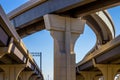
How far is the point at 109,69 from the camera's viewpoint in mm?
38688

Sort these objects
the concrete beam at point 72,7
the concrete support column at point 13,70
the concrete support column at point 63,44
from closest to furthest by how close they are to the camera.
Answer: the concrete beam at point 72,7 → the concrete support column at point 63,44 → the concrete support column at point 13,70

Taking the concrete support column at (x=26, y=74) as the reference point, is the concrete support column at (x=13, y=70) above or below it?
below

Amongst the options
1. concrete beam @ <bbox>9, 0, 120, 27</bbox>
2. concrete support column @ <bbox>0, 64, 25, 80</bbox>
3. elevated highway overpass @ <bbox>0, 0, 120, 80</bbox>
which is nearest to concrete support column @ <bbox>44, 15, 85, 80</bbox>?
elevated highway overpass @ <bbox>0, 0, 120, 80</bbox>

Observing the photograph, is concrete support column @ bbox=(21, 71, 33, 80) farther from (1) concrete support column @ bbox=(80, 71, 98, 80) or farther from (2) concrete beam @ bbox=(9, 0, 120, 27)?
(2) concrete beam @ bbox=(9, 0, 120, 27)

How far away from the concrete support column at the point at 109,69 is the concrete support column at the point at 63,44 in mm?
13634

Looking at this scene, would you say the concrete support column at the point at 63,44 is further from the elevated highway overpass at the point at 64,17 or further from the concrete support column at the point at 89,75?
the concrete support column at the point at 89,75

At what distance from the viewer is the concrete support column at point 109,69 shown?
3856cm

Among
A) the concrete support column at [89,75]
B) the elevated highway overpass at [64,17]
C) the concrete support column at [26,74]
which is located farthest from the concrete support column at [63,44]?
the concrete support column at [26,74]

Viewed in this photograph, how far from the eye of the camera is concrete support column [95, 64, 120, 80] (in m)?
38.6

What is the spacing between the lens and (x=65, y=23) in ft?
84.0

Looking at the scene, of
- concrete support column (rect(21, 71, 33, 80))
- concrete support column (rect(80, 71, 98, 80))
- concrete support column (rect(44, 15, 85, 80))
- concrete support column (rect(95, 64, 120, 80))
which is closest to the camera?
concrete support column (rect(44, 15, 85, 80))

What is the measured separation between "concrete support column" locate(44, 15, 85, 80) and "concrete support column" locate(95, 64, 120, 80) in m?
13.6

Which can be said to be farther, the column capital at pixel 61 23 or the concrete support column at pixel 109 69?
the concrete support column at pixel 109 69

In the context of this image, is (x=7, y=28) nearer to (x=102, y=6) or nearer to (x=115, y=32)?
(x=102, y=6)
